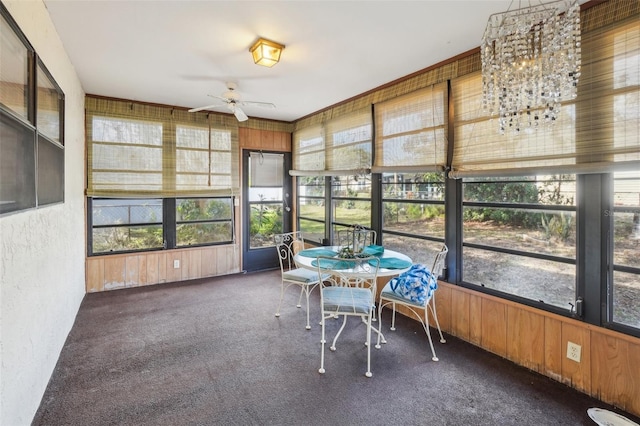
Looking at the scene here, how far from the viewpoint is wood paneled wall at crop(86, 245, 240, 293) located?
4.41m

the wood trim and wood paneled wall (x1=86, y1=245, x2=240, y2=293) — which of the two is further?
wood paneled wall (x1=86, y1=245, x2=240, y2=293)

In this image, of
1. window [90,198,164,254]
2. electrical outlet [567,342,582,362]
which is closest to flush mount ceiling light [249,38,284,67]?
window [90,198,164,254]

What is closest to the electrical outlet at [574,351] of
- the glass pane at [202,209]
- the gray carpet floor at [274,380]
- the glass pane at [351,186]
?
the gray carpet floor at [274,380]

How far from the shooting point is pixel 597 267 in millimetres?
2203

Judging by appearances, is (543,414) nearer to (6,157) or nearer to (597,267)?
(597,267)

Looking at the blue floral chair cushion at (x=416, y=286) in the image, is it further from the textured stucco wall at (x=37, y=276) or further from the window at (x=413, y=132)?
the textured stucco wall at (x=37, y=276)

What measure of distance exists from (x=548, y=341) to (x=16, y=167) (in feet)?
11.8

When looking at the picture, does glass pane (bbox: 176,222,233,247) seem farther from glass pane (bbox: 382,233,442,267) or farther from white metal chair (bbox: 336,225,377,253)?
glass pane (bbox: 382,233,442,267)

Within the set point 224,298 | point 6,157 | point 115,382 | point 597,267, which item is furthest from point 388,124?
point 115,382

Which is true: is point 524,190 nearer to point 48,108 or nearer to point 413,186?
point 413,186

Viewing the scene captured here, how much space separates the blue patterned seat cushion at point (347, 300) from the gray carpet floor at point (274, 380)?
17.9 inches

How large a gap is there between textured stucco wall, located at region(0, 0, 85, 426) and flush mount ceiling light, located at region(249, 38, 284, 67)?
4.81 feet

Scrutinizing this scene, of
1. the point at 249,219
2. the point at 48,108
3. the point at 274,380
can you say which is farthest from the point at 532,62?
the point at 249,219

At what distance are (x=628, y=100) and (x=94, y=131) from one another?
5494 millimetres
